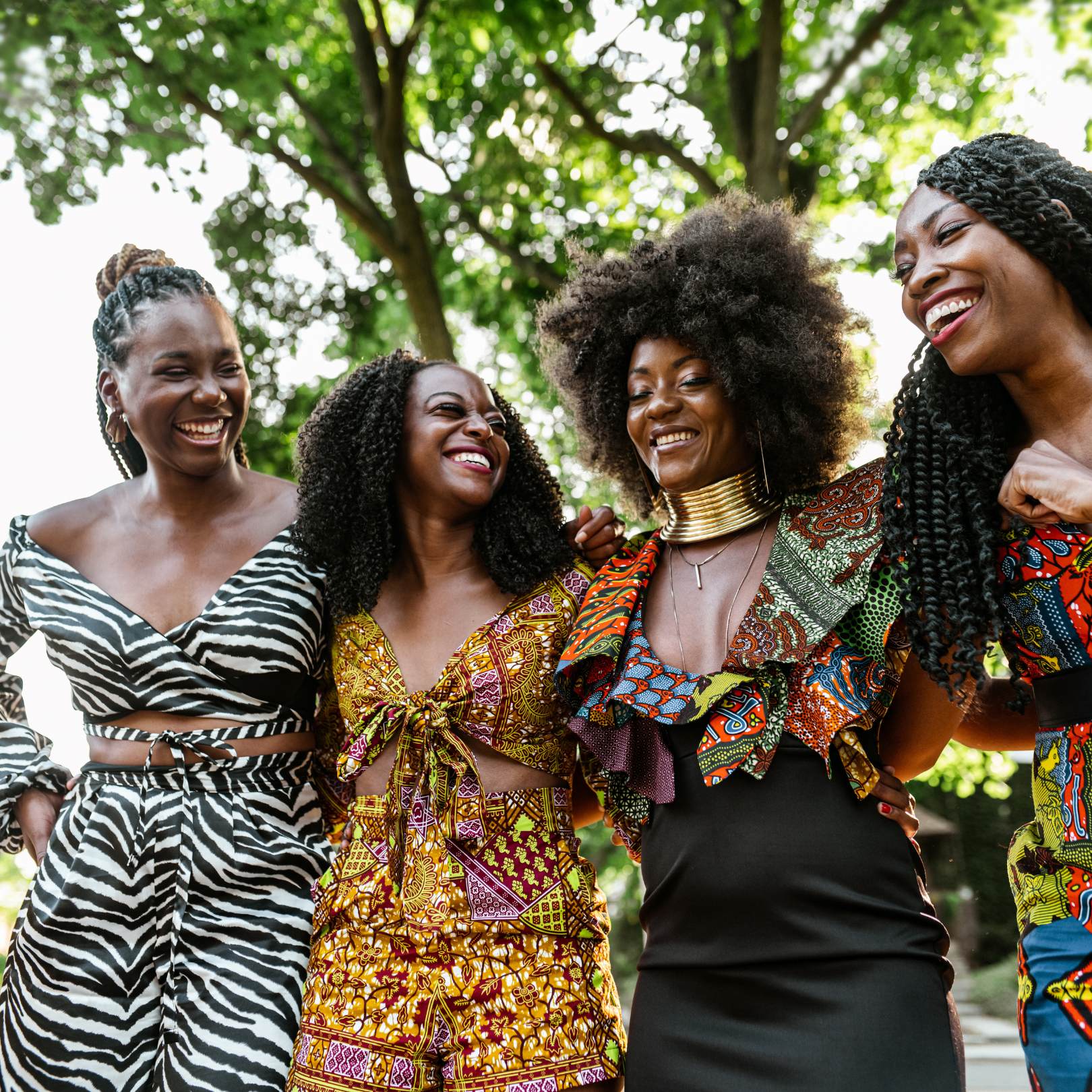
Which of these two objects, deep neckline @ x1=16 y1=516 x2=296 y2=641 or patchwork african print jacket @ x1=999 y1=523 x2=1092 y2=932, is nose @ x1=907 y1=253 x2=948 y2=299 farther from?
deep neckline @ x1=16 y1=516 x2=296 y2=641

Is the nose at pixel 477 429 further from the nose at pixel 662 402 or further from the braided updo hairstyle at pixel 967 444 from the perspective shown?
the braided updo hairstyle at pixel 967 444

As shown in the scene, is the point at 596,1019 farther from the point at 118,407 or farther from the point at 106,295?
the point at 106,295

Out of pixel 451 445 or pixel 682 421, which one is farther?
pixel 451 445

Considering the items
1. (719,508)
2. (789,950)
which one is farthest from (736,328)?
(789,950)

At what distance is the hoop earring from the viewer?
384 centimetres

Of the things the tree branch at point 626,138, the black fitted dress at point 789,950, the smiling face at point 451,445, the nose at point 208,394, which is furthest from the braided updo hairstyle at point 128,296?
the tree branch at point 626,138

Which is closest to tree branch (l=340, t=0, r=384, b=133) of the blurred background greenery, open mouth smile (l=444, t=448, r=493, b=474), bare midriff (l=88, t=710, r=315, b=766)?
the blurred background greenery

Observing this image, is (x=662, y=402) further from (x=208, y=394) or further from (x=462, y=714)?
(x=208, y=394)

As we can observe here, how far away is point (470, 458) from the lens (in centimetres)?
378

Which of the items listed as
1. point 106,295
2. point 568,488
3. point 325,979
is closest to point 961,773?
point 568,488

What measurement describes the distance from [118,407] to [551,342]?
4.61 feet

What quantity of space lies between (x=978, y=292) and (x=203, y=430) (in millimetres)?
2266

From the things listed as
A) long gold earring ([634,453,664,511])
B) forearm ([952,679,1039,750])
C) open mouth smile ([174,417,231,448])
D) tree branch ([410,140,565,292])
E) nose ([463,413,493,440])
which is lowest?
forearm ([952,679,1039,750])

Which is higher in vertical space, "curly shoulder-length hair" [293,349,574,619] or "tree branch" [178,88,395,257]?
"tree branch" [178,88,395,257]
